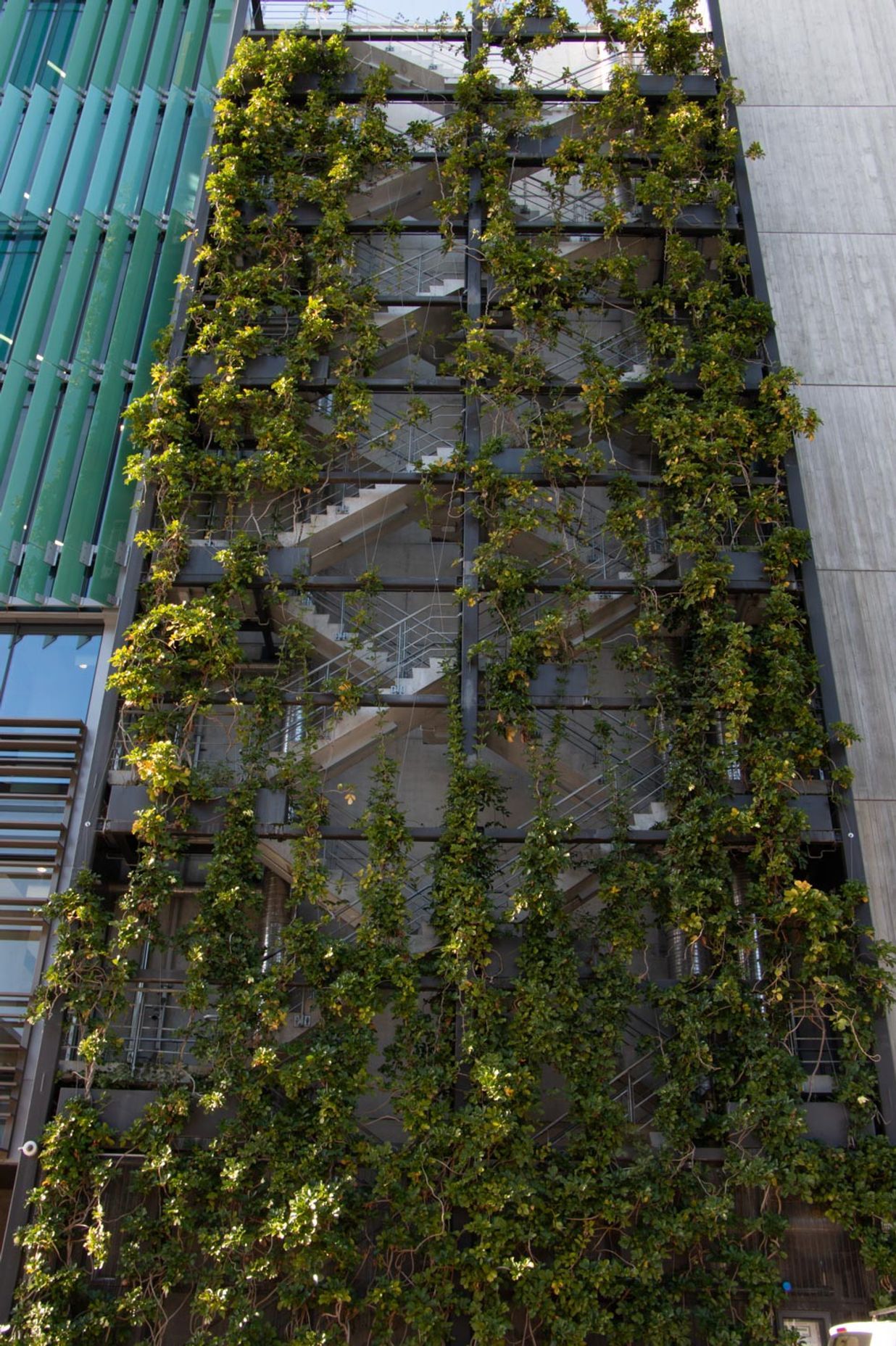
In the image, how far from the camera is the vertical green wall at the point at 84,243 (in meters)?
18.5

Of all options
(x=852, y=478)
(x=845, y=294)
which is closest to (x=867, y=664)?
(x=852, y=478)

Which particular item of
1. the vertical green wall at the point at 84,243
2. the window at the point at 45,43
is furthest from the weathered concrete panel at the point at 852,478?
the window at the point at 45,43

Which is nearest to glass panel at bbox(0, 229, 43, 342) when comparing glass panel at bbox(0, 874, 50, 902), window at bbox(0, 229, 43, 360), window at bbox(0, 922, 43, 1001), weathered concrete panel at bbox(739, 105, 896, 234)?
window at bbox(0, 229, 43, 360)

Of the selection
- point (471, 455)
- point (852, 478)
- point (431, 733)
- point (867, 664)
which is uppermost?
point (852, 478)

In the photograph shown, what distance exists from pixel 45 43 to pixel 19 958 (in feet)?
53.0

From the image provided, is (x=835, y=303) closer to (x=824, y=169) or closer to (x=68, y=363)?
(x=824, y=169)

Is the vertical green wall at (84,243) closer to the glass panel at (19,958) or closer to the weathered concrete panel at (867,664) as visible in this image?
the glass panel at (19,958)

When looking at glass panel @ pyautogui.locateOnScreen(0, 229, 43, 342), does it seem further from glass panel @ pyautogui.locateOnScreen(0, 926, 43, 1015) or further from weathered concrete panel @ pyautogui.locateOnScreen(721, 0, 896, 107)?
weathered concrete panel @ pyautogui.locateOnScreen(721, 0, 896, 107)

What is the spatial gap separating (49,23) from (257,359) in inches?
350

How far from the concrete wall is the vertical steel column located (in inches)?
214

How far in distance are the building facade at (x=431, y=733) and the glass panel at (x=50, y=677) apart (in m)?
0.09

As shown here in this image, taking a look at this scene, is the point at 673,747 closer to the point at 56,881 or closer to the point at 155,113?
the point at 56,881

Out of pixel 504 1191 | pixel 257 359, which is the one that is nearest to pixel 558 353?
pixel 257 359

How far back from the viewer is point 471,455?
59.3 feet
